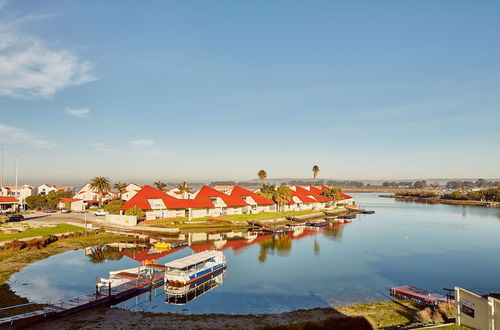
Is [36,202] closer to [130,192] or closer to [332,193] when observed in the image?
[130,192]

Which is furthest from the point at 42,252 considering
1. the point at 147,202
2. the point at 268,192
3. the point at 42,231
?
the point at 268,192

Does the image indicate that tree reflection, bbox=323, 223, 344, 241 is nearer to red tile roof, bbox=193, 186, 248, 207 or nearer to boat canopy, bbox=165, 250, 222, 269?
red tile roof, bbox=193, 186, 248, 207

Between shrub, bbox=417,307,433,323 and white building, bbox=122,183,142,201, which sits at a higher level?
white building, bbox=122,183,142,201

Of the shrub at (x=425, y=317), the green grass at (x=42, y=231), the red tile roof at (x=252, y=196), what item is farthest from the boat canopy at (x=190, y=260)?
the red tile roof at (x=252, y=196)

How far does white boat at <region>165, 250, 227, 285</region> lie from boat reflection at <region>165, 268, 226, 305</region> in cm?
49

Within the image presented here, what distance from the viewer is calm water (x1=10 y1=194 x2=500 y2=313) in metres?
31.2

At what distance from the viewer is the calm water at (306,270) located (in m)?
31.2

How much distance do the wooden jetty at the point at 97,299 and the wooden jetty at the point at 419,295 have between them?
2349cm

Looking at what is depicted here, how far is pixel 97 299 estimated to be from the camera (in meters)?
28.4

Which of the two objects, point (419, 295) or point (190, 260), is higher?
Answer: point (190, 260)

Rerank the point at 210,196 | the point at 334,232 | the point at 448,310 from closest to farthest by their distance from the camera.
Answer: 1. the point at 448,310
2. the point at 334,232
3. the point at 210,196

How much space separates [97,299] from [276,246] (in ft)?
115

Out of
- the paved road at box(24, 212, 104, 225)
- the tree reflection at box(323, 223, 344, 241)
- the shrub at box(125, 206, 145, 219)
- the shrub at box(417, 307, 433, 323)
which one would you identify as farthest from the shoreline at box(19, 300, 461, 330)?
the paved road at box(24, 212, 104, 225)

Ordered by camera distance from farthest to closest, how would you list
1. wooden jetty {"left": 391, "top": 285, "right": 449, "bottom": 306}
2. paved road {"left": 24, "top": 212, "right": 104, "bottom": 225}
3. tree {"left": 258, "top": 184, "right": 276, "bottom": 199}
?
tree {"left": 258, "top": 184, "right": 276, "bottom": 199} → paved road {"left": 24, "top": 212, "right": 104, "bottom": 225} → wooden jetty {"left": 391, "top": 285, "right": 449, "bottom": 306}
